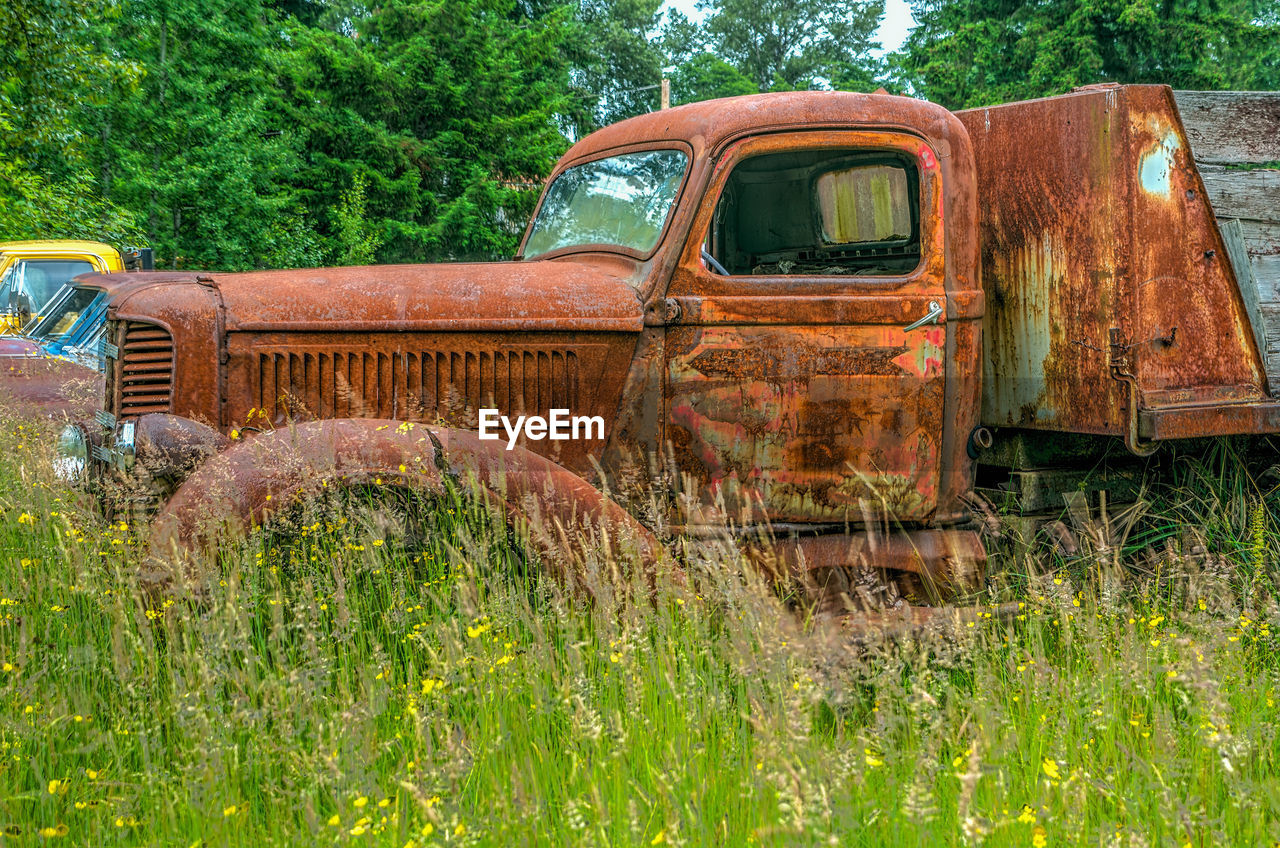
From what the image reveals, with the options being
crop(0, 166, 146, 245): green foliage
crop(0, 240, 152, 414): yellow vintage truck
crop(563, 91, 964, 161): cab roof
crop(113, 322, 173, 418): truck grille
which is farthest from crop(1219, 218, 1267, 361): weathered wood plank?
crop(0, 166, 146, 245): green foliage

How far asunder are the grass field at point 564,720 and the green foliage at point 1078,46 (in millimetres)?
20471

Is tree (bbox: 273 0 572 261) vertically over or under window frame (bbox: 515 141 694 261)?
over

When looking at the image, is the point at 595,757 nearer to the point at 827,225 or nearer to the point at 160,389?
the point at 160,389

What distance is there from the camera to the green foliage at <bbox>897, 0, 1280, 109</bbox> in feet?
69.4

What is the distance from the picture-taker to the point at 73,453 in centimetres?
470

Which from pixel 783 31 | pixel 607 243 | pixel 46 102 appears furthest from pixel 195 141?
pixel 783 31

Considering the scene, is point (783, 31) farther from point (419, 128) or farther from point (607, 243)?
point (607, 243)

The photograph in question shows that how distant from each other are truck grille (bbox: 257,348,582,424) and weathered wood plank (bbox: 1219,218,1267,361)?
2494 millimetres

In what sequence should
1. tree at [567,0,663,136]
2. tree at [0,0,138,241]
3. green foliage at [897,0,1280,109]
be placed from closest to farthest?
tree at [0,0,138,241] < green foliage at [897,0,1280,109] < tree at [567,0,663,136]

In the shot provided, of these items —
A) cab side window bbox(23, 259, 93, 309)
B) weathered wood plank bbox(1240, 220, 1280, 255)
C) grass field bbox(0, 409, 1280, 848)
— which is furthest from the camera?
cab side window bbox(23, 259, 93, 309)

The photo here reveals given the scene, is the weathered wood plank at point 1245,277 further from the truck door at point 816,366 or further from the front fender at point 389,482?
the front fender at point 389,482

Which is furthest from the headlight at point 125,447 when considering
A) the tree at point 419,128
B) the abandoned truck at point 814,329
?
the tree at point 419,128

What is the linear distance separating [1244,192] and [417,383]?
3.19m

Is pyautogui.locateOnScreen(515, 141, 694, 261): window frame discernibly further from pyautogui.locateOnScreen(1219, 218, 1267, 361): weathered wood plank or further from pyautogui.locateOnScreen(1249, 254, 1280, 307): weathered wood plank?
pyautogui.locateOnScreen(1249, 254, 1280, 307): weathered wood plank
